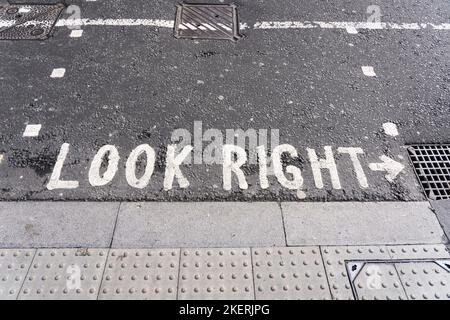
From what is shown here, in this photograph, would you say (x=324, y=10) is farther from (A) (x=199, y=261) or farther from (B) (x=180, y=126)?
(A) (x=199, y=261)

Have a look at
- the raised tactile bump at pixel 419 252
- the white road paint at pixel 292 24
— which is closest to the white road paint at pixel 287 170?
the raised tactile bump at pixel 419 252

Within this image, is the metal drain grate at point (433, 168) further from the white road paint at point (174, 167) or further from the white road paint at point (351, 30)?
the white road paint at point (174, 167)

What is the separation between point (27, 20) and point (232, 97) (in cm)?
324

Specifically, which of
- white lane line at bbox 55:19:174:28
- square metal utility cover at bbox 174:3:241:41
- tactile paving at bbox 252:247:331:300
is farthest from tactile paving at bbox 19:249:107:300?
white lane line at bbox 55:19:174:28

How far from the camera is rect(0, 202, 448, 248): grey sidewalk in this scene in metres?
3.27

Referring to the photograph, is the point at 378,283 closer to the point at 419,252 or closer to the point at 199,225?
the point at 419,252

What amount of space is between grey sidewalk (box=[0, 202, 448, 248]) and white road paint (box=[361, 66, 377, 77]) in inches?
76.6

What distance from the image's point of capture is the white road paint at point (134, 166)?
12.1ft

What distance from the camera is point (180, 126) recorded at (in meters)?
4.17

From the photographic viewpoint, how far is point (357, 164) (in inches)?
154

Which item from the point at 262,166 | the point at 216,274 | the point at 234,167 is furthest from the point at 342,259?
the point at 234,167

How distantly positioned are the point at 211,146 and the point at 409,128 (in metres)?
2.21

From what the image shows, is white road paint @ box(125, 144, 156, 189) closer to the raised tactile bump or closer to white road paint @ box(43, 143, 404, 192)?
white road paint @ box(43, 143, 404, 192)

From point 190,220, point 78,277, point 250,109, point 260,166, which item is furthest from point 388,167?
point 78,277
